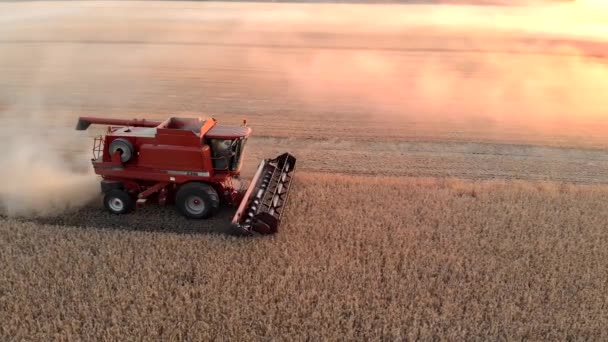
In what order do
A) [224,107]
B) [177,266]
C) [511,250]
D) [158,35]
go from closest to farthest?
1. [177,266]
2. [511,250]
3. [224,107]
4. [158,35]

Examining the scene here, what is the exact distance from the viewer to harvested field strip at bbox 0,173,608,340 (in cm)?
534

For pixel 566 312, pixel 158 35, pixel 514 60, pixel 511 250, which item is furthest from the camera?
pixel 158 35

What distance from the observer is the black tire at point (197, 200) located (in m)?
7.25

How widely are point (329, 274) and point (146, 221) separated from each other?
296cm

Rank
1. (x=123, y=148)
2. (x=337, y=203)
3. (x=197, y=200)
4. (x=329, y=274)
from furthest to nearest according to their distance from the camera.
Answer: (x=337, y=203), (x=197, y=200), (x=123, y=148), (x=329, y=274)

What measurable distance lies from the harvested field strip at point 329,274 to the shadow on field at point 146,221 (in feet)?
0.10

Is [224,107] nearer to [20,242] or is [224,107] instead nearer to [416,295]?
[20,242]

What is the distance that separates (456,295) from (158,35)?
19553 mm

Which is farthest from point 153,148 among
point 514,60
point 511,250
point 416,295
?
point 514,60

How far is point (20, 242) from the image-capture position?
6.79 metres

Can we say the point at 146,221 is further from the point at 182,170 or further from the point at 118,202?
the point at 182,170

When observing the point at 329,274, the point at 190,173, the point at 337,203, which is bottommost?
the point at 329,274

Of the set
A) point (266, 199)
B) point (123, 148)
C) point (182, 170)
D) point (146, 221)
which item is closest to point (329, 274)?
point (266, 199)

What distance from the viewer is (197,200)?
7.34 m
